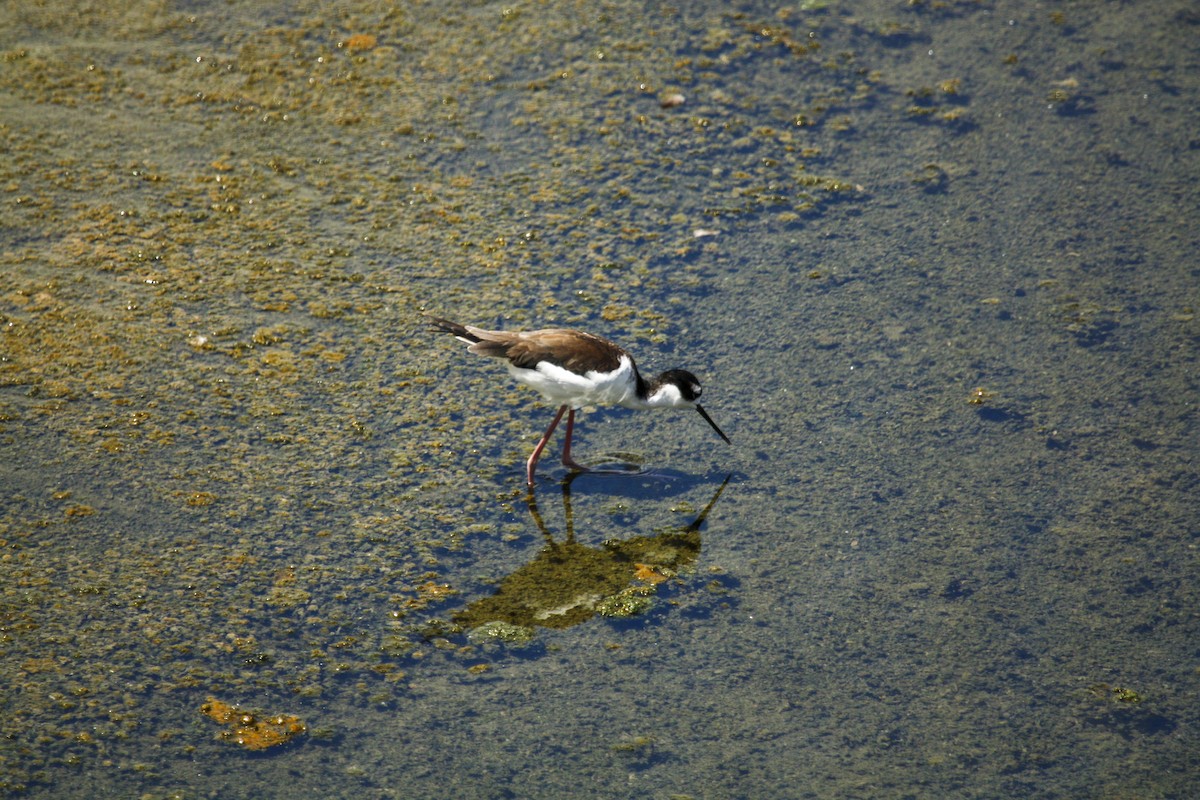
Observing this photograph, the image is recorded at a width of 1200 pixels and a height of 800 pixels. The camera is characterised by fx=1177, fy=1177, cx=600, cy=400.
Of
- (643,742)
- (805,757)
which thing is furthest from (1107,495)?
(643,742)

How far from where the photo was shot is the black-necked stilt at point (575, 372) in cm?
468

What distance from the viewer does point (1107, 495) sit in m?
4.64

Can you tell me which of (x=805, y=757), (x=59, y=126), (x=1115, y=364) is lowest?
(x=805, y=757)

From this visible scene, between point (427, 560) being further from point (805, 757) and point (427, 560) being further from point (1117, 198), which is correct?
point (1117, 198)

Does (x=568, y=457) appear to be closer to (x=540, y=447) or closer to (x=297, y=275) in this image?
(x=540, y=447)

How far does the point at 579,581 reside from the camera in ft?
14.4

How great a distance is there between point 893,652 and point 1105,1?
16.5ft

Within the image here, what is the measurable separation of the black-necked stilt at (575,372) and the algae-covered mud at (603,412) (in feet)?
0.92

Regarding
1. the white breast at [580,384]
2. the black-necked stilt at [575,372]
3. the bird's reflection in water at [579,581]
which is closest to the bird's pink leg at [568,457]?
the black-necked stilt at [575,372]

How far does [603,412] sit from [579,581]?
3.43 feet

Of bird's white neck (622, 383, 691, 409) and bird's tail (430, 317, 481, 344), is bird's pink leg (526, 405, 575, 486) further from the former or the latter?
bird's tail (430, 317, 481, 344)

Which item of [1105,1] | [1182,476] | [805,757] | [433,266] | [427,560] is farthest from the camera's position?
[1105,1]

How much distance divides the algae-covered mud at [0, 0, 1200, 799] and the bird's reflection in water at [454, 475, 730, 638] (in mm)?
19

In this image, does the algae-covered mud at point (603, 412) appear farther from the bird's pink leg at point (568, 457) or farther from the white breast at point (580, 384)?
the white breast at point (580, 384)
